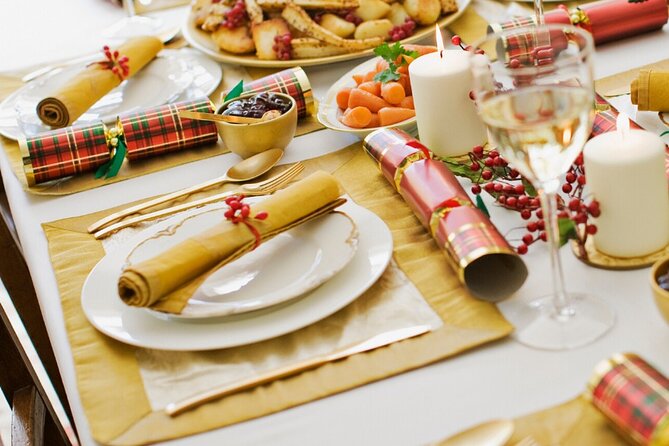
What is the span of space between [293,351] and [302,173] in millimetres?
453

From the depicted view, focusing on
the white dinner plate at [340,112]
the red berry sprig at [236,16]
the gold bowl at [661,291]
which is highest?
the red berry sprig at [236,16]

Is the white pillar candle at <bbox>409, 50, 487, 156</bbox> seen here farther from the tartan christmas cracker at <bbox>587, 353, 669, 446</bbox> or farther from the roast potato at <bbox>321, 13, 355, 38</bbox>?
the tartan christmas cracker at <bbox>587, 353, 669, 446</bbox>

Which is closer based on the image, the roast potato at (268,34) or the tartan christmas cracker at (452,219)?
the tartan christmas cracker at (452,219)

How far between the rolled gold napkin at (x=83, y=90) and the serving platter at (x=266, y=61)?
0.40 ft

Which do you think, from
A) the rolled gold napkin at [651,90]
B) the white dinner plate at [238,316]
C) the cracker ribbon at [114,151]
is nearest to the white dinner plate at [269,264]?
the white dinner plate at [238,316]

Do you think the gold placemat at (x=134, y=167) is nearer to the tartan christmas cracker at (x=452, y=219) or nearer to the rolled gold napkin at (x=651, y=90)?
the tartan christmas cracker at (x=452, y=219)

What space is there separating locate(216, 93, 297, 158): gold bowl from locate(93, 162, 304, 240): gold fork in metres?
0.08

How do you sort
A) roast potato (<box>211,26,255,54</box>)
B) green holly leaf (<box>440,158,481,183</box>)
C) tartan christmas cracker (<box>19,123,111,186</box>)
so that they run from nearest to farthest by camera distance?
green holly leaf (<box>440,158,481,183</box>) < tartan christmas cracker (<box>19,123,111,186</box>) < roast potato (<box>211,26,255,54</box>)

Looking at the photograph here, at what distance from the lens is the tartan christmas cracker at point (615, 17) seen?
4.90 feet

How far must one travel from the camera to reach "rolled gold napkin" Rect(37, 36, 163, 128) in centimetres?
156

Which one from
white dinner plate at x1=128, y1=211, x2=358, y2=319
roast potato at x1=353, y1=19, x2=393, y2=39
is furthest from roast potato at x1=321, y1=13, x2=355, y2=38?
white dinner plate at x1=128, y1=211, x2=358, y2=319

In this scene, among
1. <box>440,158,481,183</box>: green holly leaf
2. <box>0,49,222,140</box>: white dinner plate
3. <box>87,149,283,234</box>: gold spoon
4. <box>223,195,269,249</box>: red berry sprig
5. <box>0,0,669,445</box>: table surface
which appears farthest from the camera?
<box>0,49,222,140</box>: white dinner plate

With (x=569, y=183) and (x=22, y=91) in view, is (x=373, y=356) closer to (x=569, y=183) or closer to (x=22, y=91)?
(x=569, y=183)

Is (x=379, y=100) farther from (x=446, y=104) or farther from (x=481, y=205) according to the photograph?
(x=481, y=205)
